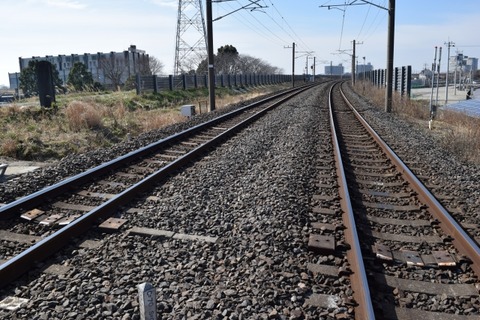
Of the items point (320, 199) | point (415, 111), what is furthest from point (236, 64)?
point (320, 199)

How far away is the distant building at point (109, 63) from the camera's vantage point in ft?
254

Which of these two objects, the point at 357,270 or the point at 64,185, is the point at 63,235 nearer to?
the point at 64,185

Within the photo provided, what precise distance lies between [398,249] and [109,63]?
3231 inches

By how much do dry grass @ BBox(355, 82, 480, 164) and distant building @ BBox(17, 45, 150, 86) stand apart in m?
40.2

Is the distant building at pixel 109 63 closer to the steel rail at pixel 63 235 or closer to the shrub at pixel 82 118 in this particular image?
the shrub at pixel 82 118

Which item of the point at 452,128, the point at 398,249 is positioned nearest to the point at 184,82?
the point at 452,128

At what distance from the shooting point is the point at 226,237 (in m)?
4.76

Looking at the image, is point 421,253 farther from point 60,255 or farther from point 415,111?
point 415,111

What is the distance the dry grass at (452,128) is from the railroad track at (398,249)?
174 inches

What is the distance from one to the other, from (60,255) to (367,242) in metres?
3.24

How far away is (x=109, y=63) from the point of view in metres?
80.2

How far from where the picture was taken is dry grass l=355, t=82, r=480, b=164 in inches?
426

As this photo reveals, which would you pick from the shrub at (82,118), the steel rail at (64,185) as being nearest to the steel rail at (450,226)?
the steel rail at (64,185)

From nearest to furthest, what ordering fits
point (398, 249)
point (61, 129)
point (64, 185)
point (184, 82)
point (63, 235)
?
point (63, 235)
point (398, 249)
point (64, 185)
point (61, 129)
point (184, 82)
